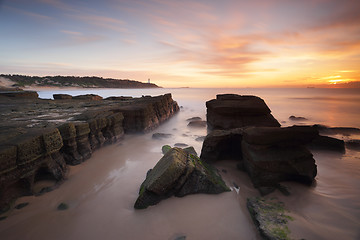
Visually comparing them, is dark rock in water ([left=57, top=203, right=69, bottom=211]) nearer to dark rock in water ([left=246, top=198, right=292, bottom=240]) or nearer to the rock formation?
dark rock in water ([left=246, top=198, right=292, bottom=240])

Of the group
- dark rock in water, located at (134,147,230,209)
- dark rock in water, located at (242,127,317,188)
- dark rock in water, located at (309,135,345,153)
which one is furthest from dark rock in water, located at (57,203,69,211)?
dark rock in water, located at (309,135,345,153)

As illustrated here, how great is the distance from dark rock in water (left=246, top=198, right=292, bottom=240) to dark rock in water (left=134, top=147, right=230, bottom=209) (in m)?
0.81

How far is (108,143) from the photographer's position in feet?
27.3

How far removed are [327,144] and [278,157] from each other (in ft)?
15.1

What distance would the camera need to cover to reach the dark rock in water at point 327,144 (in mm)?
7198

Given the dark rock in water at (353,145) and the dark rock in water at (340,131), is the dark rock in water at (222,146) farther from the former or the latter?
the dark rock in water at (340,131)

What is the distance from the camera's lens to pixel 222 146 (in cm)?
602

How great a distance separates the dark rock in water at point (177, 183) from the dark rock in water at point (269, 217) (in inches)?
32.1

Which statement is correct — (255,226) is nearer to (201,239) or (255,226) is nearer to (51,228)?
(201,239)

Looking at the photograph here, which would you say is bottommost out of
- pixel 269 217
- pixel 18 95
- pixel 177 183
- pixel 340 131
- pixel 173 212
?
pixel 173 212

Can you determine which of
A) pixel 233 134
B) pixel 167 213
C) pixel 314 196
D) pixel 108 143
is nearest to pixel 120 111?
pixel 108 143

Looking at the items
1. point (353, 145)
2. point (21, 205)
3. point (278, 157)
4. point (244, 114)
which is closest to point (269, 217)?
point (278, 157)

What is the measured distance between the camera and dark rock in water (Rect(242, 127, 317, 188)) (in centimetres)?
452

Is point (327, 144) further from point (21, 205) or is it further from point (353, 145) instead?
point (21, 205)
